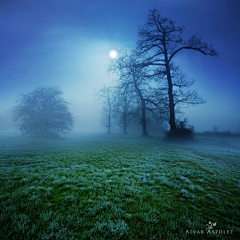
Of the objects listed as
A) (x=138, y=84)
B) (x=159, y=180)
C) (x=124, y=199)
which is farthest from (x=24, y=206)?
(x=138, y=84)

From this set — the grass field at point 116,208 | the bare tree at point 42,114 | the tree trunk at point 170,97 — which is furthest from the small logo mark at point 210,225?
the bare tree at point 42,114

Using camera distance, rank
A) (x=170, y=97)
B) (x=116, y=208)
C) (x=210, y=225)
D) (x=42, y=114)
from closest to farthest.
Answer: (x=210, y=225)
(x=116, y=208)
(x=170, y=97)
(x=42, y=114)

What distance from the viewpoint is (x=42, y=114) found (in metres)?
30.8

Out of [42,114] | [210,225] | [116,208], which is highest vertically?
[42,114]

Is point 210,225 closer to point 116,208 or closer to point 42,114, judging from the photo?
point 116,208

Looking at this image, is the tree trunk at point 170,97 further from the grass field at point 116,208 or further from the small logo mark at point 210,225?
the small logo mark at point 210,225

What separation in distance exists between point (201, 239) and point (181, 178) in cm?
342

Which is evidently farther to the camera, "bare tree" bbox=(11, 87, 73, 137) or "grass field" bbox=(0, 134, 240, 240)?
"bare tree" bbox=(11, 87, 73, 137)

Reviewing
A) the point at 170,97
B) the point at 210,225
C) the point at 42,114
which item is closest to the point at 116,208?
the point at 210,225

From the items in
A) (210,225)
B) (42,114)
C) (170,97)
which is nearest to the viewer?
(210,225)

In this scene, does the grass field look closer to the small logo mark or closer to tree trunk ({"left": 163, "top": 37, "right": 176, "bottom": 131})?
the small logo mark

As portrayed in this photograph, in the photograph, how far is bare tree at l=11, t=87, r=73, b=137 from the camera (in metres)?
29.6

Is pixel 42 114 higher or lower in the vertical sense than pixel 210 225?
higher

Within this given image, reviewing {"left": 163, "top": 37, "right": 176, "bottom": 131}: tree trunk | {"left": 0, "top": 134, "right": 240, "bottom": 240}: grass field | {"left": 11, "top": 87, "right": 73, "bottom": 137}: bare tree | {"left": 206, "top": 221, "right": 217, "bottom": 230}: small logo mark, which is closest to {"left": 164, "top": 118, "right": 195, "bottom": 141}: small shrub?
{"left": 163, "top": 37, "right": 176, "bottom": 131}: tree trunk
